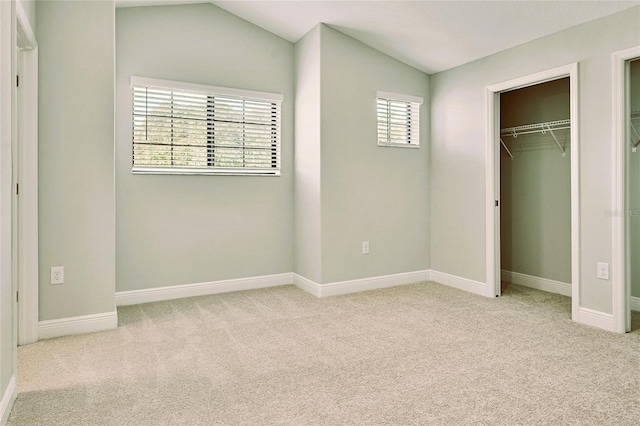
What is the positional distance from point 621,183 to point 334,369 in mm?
2445

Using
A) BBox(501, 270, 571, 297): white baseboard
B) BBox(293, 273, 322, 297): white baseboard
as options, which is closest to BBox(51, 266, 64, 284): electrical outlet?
BBox(293, 273, 322, 297): white baseboard

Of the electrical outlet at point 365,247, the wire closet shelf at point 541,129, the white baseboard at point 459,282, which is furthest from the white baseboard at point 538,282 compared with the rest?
the electrical outlet at point 365,247

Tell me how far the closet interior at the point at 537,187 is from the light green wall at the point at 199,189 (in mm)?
2505

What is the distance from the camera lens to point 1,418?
1700 millimetres

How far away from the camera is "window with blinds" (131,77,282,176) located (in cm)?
370

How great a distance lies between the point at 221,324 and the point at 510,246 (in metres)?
3.37

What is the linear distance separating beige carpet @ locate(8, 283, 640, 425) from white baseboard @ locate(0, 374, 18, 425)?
42mm

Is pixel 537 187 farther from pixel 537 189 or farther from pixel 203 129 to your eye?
pixel 203 129

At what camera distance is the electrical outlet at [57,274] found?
2.83 m

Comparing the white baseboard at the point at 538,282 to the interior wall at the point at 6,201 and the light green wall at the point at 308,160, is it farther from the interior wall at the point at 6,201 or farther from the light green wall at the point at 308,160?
→ the interior wall at the point at 6,201

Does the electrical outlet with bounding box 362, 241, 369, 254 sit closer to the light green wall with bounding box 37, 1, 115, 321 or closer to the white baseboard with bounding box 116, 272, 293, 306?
the white baseboard with bounding box 116, 272, 293, 306

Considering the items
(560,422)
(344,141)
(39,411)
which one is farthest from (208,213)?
(560,422)

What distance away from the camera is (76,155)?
289 cm

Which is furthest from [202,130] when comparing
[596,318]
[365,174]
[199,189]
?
[596,318]
